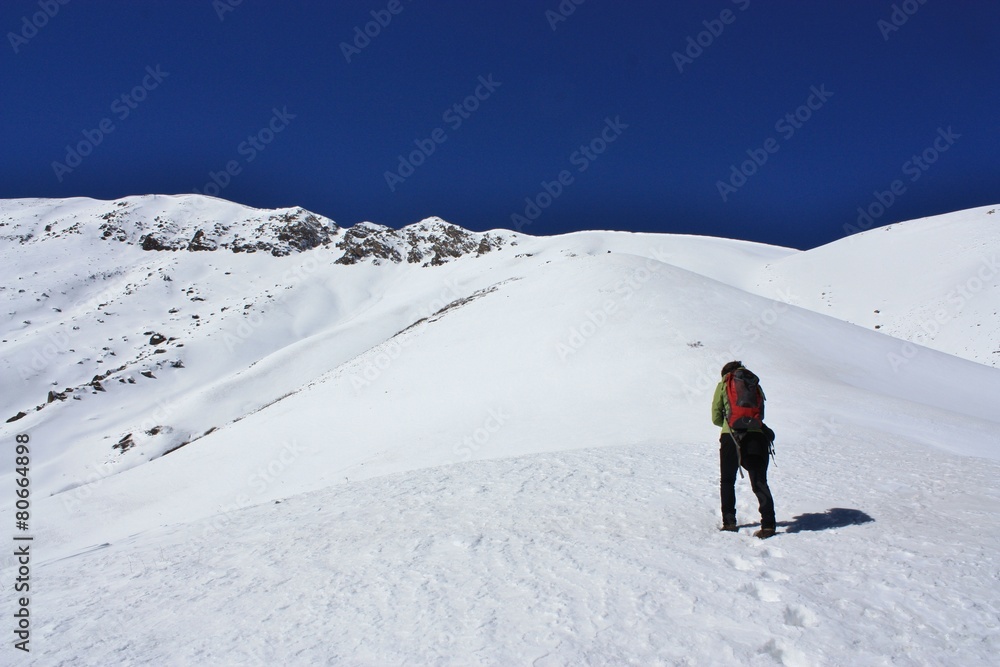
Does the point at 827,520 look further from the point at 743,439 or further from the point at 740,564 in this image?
the point at 740,564

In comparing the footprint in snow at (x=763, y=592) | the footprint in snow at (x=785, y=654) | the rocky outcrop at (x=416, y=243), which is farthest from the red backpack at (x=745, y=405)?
the rocky outcrop at (x=416, y=243)

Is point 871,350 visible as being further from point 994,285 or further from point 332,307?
point 332,307

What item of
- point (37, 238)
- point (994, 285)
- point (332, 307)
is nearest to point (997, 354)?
point (994, 285)

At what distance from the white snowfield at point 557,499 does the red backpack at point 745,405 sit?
1312mm

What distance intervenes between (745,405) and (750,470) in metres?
0.80

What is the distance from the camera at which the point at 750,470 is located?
672 centimetres

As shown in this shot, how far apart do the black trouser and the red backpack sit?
15 centimetres

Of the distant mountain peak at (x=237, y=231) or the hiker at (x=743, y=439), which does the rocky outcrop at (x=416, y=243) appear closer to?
the distant mountain peak at (x=237, y=231)

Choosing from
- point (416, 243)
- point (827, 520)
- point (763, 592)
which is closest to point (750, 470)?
point (827, 520)

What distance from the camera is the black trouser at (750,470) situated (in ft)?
21.0

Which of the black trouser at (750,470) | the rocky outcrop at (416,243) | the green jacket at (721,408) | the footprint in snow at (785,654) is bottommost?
the footprint in snow at (785,654)

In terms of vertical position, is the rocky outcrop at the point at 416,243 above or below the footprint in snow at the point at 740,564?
above

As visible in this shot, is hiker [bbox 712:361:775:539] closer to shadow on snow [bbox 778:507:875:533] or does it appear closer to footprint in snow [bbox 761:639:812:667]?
shadow on snow [bbox 778:507:875:533]

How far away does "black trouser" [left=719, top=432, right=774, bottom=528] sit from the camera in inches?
252
